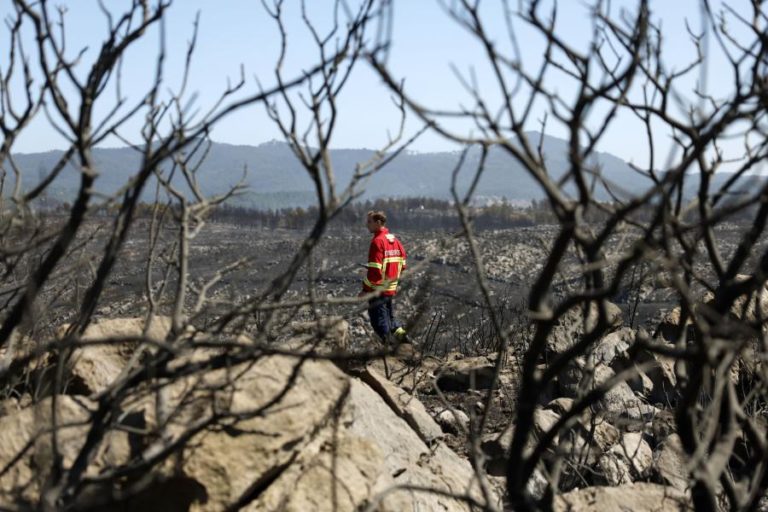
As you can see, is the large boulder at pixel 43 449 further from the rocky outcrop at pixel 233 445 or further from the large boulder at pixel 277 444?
the large boulder at pixel 277 444

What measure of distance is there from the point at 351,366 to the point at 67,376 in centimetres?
232

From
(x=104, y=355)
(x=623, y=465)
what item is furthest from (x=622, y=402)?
(x=104, y=355)

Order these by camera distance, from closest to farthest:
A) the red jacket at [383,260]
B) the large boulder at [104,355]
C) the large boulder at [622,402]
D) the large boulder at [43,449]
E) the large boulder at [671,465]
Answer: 1. the large boulder at [43,449]
2. the large boulder at [104,355]
3. the large boulder at [671,465]
4. the large boulder at [622,402]
5. the red jacket at [383,260]

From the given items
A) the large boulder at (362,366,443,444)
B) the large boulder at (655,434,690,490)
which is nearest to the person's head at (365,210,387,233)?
the large boulder at (362,366,443,444)

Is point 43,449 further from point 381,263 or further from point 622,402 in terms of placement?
point 381,263

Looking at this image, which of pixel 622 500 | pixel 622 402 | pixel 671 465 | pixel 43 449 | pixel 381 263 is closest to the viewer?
pixel 43 449

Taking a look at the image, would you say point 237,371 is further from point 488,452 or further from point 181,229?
point 488,452

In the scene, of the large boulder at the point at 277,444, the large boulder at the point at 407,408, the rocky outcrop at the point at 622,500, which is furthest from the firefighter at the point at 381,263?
the large boulder at the point at 277,444

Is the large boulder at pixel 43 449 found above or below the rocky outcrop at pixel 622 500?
above

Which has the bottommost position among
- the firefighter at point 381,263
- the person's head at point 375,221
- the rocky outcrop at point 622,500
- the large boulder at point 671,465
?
the large boulder at point 671,465

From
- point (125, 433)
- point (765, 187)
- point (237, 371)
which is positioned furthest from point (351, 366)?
Answer: point (765, 187)

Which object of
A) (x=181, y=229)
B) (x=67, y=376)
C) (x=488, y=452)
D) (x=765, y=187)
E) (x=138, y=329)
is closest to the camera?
(x=765, y=187)

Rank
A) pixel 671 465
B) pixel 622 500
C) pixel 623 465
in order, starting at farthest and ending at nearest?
pixel 623 465
pixel 671 465
pixel 622 500

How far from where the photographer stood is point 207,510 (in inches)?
97.1
